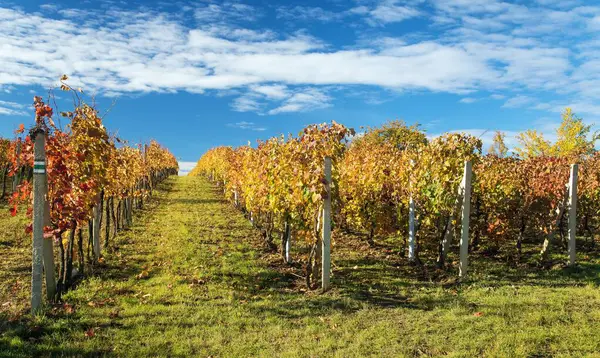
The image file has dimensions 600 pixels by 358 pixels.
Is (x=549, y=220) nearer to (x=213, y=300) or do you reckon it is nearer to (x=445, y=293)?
(x=445, y=293)

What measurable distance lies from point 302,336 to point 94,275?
5225mm

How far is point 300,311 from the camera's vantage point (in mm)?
6199

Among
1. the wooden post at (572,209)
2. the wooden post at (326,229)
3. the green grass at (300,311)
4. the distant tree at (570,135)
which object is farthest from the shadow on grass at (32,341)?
the distant tree at (570,135)

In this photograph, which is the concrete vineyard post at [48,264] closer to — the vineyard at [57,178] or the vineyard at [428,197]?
the vineyard at [57,178]

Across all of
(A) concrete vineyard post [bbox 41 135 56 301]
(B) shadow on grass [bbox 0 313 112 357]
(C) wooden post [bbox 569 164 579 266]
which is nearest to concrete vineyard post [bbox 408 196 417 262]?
(C) wooden post [bbox 569 164 579 266]

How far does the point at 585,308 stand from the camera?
606 centimetres

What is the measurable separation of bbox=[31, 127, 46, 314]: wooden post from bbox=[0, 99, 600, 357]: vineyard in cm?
2

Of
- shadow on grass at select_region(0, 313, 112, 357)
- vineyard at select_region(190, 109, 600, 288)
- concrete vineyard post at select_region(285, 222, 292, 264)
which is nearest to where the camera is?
shadow on grass at select_region(0, 313, 112, 357)

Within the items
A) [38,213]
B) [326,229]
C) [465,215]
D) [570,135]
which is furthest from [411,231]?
[570,135]

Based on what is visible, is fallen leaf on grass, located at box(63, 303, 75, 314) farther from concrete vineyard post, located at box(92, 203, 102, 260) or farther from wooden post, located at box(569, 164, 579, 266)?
wooden post, located at box(569, 164, 579, 266)

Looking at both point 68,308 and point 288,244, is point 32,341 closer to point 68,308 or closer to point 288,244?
point 68,308

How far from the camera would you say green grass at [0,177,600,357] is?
4922 mm

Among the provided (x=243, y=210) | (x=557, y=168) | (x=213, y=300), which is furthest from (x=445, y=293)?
(x=243, y=210)

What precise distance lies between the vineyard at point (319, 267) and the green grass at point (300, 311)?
0.11ft
